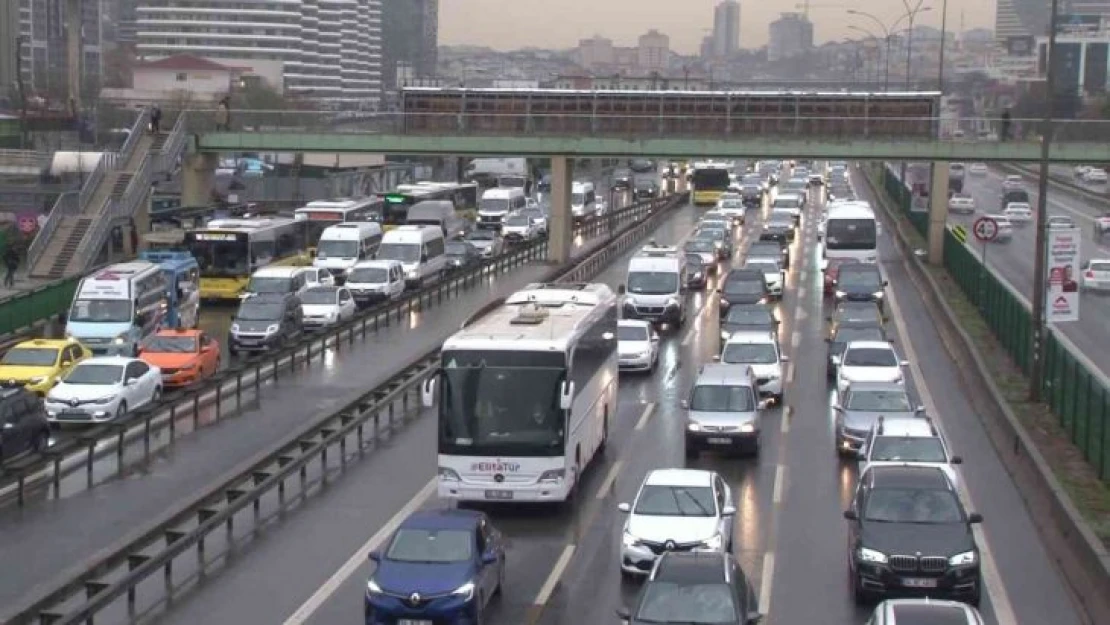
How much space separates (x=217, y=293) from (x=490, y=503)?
28.5m

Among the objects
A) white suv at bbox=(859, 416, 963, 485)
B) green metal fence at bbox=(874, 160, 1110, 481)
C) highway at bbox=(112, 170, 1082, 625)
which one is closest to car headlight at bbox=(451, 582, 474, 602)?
highway at bbox=(112, 170, 1082, 625)

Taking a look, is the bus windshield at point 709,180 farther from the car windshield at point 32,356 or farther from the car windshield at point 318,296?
the car windshield at point 32,356

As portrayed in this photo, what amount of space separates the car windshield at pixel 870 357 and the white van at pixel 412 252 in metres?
24.2

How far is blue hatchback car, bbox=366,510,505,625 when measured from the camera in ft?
51.5

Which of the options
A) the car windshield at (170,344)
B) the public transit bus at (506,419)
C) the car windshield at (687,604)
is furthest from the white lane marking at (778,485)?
the car windshield at (170,344)

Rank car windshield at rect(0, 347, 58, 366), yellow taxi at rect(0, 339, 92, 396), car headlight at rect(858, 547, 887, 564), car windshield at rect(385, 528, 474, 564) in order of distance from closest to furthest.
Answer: car windshield at rect(385, 528, 474, 564)
car headlight at rect(858, 547, 887, 564)
yellow taxi at rect(0, 339, 92, 396)
car windshield at rect(0, 347, 58, 366)

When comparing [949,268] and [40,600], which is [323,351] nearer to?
[40,600]

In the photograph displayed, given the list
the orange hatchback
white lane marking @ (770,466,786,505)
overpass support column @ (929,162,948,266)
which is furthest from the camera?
overpass support column @ (929,162,948,266)

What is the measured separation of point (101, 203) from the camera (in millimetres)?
56250

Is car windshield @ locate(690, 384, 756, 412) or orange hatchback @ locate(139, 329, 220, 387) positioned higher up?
car windshield @ locate(690, 384, 756, 412)

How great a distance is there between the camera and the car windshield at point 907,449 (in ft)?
74.4

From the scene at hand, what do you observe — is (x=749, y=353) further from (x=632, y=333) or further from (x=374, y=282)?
(x=374, y=282)

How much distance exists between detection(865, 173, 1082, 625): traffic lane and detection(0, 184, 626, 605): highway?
1057cm

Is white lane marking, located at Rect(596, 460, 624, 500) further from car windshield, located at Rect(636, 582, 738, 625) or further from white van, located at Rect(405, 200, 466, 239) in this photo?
white van, located at Rect(405, 200, 466, 239)
